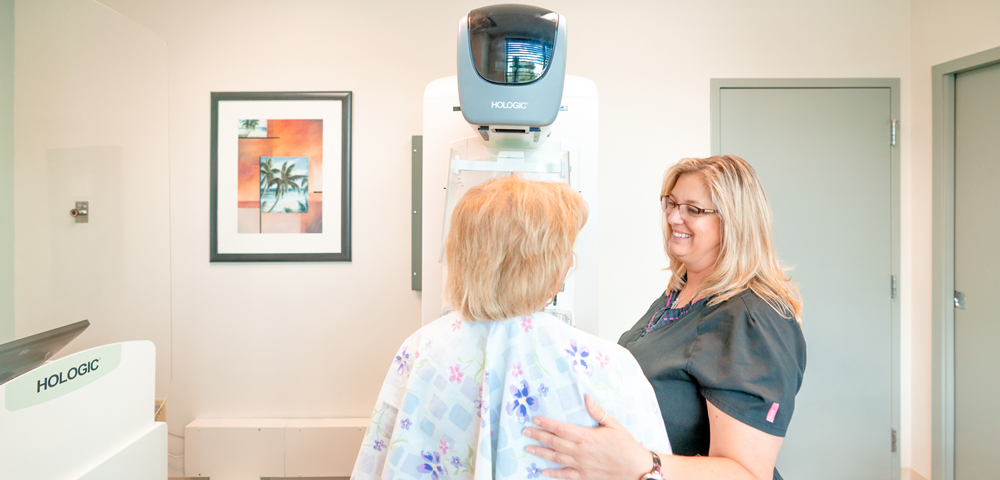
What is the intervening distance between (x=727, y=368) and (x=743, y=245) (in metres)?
0.27

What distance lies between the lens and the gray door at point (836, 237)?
214 centimetres

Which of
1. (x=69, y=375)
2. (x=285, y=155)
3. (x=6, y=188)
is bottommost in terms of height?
(x=69, y=375)

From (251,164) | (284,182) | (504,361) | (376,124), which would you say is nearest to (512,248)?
(504,361)

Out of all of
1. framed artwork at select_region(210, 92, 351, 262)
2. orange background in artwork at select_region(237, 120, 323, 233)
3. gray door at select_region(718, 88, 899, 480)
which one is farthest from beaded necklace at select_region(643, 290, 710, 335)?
orange background in artwork at select_region(237, 120, 323, 233)

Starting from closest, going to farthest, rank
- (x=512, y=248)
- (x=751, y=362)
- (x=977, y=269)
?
(x=512, y=248), (x=751, y=362), (x=977, y=269)

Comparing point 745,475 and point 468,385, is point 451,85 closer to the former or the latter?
point 468,385

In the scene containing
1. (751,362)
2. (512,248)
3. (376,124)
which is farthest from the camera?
(376,124)

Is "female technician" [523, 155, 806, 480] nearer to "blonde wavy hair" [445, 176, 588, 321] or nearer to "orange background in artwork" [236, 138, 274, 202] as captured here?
"blonde wavy hair" [445, 176, 588, 321]

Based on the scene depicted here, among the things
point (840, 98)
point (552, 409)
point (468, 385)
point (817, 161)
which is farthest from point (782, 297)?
point (840, 98)

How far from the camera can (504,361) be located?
2.45 feet

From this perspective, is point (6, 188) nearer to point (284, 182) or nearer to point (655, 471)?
point (284, 182)

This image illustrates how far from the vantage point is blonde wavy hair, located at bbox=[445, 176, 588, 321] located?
0.71 metres

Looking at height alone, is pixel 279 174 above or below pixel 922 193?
above

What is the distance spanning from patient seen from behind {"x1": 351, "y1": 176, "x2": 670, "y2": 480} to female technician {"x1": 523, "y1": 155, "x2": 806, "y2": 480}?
0.13 feet
